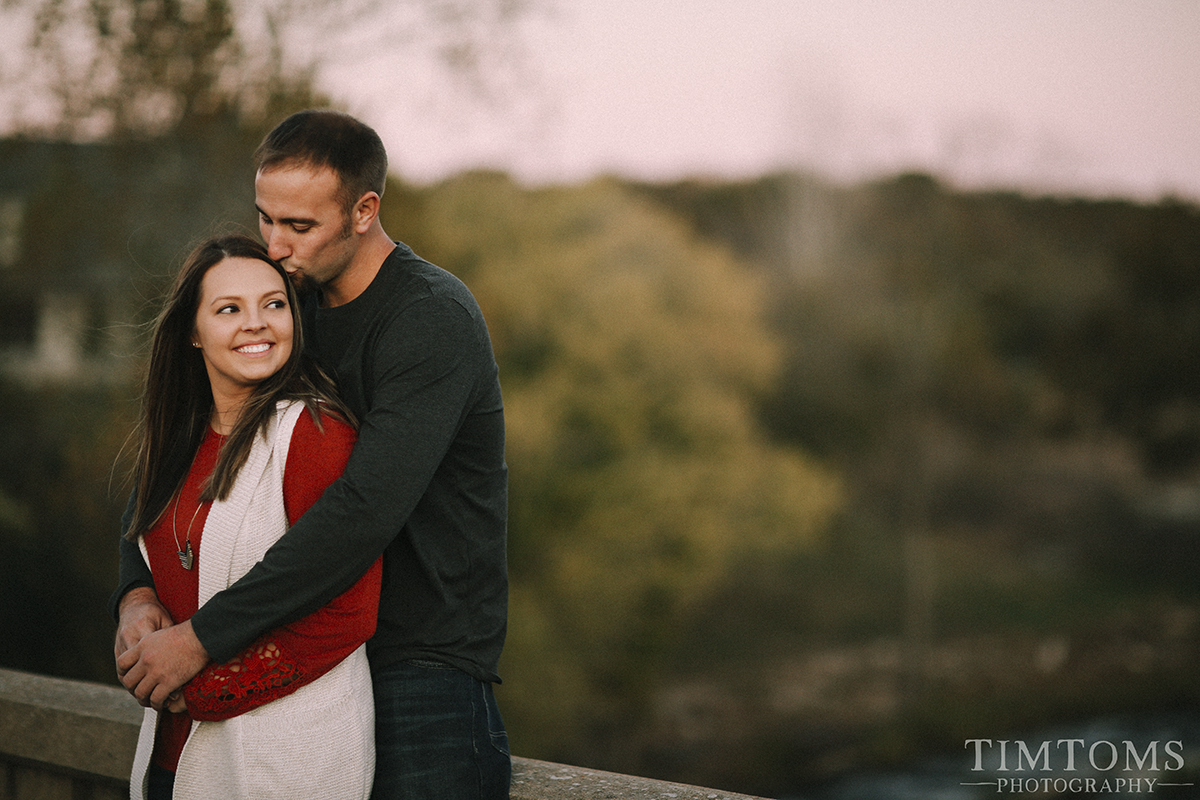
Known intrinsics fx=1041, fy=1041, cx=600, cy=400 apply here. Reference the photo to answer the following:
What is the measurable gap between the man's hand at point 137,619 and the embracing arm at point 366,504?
155mm

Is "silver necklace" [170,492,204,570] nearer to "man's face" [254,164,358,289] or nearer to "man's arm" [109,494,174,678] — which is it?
"man's arm" [109,494,174,678]

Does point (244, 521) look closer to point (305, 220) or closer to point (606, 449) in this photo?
point (305, 220)

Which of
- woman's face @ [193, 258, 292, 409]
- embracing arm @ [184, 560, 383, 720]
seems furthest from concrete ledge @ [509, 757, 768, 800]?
woman's face @ [193, 258, 292, 409]

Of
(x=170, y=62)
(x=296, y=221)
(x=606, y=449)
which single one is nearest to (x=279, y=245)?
(x=296, y=221)

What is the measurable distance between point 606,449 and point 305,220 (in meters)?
19.8

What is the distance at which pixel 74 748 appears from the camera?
1.91 metres

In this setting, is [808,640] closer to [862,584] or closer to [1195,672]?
[862,584]

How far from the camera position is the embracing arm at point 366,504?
55.0 inches

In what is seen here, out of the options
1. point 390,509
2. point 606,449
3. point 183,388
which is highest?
point 606,449

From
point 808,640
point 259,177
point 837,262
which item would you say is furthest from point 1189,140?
point 259,177

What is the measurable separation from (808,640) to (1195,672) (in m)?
10.8

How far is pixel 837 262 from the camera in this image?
107 feet

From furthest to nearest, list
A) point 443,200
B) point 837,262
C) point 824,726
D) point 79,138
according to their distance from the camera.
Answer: point 837,262, point 824,726, point 443,200, point 79,138

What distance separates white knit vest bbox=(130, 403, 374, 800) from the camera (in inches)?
56.5
